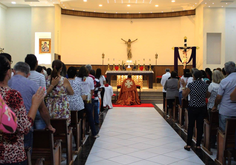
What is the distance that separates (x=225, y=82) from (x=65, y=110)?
107 inches

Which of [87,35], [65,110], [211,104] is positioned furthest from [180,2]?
[65,110]

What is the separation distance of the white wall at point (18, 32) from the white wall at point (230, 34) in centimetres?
1176

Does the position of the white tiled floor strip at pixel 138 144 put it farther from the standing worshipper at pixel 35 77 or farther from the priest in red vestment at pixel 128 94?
the priest in red vestment at pixel 128 94

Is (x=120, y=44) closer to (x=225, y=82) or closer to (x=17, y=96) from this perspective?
(x=225, y=82)

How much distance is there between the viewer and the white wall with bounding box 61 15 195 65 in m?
19.0

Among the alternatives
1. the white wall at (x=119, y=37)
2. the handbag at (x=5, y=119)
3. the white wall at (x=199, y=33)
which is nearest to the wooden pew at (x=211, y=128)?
the handbag at (x=5, y=119)

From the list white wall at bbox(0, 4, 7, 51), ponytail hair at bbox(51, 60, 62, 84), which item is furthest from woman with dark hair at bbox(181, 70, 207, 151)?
white wall at bbox(0, 4, 7, 51)

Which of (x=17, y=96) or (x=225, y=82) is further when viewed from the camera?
(x=225, y=82)

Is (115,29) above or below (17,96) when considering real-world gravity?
above

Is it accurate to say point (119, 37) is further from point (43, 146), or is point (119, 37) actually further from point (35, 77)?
point (43, 146)

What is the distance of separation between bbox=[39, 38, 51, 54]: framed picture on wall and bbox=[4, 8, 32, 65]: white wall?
0.63 metres

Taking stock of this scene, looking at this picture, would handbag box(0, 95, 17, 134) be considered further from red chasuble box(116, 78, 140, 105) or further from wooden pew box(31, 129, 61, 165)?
red chasuble box(116, 78, 140, 105)

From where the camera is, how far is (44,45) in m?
16.6

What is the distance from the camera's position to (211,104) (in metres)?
5.86
